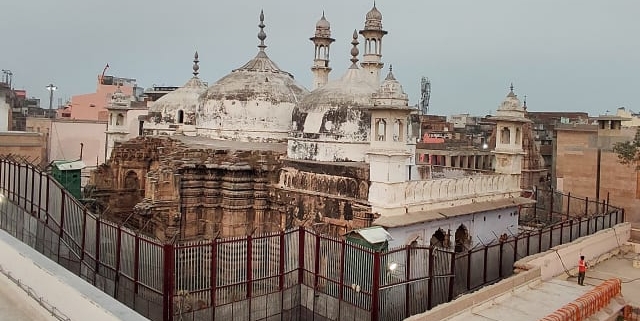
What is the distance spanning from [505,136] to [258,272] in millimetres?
10361

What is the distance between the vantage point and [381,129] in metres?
13.3

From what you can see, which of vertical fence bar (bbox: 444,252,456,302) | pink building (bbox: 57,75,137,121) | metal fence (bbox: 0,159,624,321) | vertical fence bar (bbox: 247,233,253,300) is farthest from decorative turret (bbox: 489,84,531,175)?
pink building (bbox: 57,75,137,121)

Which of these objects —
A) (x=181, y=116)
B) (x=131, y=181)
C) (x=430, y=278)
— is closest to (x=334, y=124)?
(x=430, y=278)

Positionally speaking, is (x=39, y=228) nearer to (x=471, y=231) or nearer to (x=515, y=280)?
(x=515, y=280)

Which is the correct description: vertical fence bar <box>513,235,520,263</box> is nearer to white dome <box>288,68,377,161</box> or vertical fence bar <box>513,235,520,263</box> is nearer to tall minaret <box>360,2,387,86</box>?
white dome <box>288,68,377,161</box>

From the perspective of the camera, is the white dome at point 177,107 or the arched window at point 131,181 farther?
the white dome at point 177,107

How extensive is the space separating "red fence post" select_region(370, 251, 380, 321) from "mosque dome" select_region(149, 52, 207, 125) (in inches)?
568

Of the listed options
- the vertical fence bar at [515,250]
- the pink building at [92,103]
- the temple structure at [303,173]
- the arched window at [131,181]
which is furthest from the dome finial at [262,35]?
the pink building at [92,103]

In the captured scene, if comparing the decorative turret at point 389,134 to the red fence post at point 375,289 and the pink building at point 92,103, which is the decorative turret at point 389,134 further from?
the pink building at point 92,103

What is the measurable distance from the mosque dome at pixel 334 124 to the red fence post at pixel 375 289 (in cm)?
654

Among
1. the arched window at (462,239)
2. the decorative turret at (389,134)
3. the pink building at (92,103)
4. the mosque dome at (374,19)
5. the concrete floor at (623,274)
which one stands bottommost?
the concrete floor at (623,274)

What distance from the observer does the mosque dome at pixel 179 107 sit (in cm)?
2247

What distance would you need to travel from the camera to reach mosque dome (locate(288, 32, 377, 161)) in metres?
15.6

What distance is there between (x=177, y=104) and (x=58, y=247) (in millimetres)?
12436
